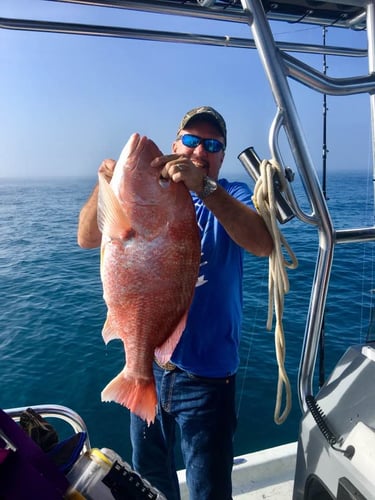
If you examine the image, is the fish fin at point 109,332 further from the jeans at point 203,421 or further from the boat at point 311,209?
the jeans at point 203,421

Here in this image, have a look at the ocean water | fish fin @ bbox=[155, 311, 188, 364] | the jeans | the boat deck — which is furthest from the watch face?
the boat deck

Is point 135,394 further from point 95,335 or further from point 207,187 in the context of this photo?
point 95,335

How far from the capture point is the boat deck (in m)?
Result: 2.64

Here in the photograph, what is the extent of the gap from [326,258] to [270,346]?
4.66 m

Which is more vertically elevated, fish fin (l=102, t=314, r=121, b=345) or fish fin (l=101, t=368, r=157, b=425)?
fish fin (l=102, t=314, r=121, b=345)

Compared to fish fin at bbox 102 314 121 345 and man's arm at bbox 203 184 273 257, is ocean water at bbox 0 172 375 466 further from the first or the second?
fish fin at bbox 102 314 121 345

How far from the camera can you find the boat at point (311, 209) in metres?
1.42

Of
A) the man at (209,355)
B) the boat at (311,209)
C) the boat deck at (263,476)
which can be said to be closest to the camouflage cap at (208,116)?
the man at (209,355)

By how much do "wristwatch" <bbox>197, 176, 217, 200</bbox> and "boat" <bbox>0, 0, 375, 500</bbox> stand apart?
316 mm

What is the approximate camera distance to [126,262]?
135 cm

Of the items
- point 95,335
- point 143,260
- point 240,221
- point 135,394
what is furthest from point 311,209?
point 95,335

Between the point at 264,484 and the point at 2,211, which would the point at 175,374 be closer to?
the point at 264,484

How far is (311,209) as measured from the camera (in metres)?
1.69

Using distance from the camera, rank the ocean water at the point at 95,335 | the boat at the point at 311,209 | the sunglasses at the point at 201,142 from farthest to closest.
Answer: the ocean water at the point at 95,335 → the sunglasses at the point at 201,142 → the boat at the point at 311,209
